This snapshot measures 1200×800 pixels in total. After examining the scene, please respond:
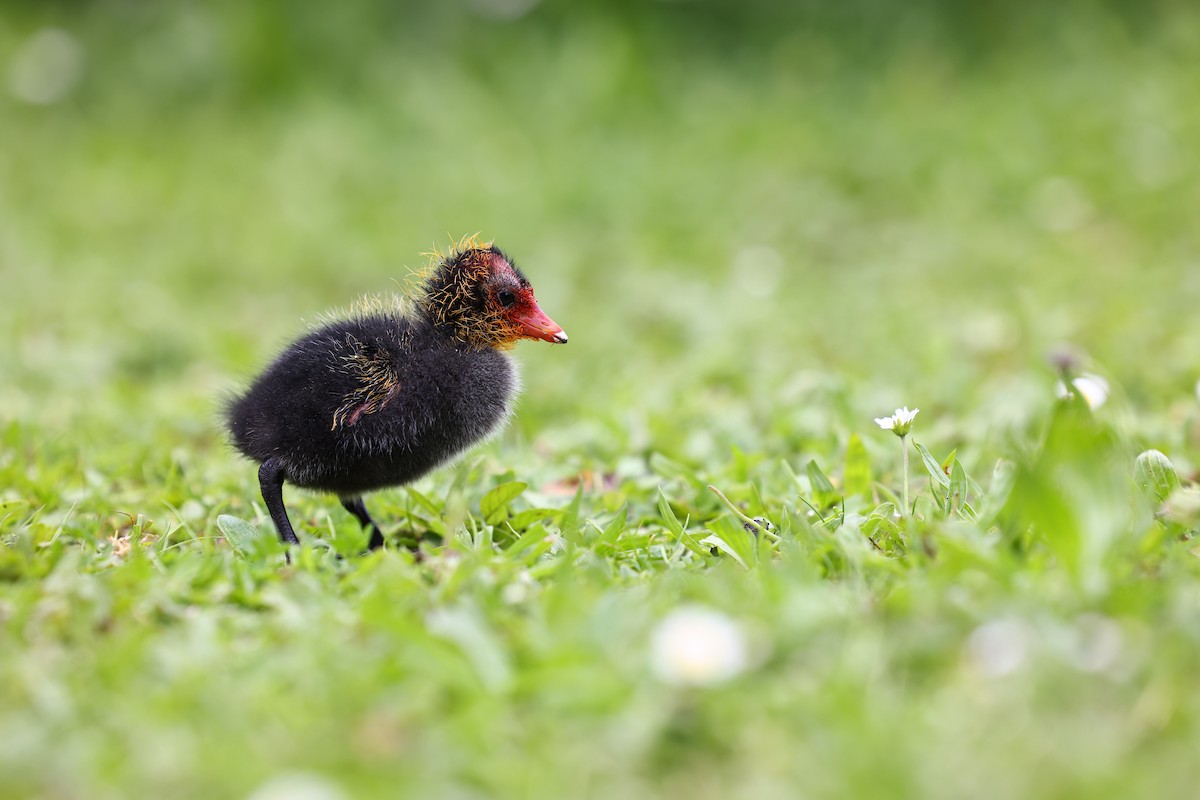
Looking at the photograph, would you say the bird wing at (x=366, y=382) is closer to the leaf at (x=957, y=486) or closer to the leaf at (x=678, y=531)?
the leaf at (x=678, y=531)

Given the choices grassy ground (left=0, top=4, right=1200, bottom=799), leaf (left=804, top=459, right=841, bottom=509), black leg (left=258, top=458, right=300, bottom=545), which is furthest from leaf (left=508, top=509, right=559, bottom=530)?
leaf (left=804, top=459, right=841, bottom=509)

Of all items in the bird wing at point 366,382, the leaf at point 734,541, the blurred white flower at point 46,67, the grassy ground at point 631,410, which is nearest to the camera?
the grassy ground at point 631,410

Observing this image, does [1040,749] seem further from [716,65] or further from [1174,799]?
[716,65]

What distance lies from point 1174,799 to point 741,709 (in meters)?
0.66

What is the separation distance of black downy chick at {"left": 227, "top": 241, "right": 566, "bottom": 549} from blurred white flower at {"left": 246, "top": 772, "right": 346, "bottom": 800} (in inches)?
50.4

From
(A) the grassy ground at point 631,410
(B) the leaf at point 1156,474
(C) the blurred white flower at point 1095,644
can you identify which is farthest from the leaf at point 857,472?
(C) the blurred white flower at point 1095,644

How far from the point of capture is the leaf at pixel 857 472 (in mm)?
3346

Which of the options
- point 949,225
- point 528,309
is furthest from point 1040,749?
point 949,225

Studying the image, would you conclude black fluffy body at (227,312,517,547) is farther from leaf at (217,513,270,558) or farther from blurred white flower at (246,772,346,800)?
blurred white flower at (246,772,346,800)

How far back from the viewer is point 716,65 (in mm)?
9359

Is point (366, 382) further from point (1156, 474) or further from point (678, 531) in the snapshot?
point (1156, 474)

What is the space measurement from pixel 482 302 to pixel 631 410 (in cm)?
134

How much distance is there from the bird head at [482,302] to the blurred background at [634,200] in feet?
2.87

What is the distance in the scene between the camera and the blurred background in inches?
191
